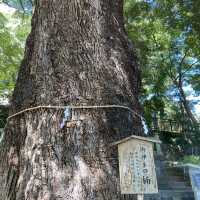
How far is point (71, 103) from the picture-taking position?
2648 millimetres

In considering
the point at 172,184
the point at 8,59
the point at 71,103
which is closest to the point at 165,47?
the point at 8,59

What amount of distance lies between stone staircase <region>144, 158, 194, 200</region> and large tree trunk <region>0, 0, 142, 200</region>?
11.8 ft

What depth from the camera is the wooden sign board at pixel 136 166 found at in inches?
89.5

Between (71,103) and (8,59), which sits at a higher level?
(8,59)

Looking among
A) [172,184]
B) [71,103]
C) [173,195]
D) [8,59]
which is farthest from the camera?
[8,59]

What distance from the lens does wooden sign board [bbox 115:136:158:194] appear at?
227 cm

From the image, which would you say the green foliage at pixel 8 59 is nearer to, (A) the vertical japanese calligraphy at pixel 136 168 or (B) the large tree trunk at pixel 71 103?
(B) the large tree trunk at pixel 71 103

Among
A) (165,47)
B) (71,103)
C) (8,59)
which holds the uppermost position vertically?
(165,47)

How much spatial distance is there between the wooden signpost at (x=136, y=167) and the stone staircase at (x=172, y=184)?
12.3 feet

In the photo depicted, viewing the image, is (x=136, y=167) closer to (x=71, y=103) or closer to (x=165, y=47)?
(x=71, y=103)

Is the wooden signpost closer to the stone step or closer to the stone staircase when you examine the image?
the stone staircase

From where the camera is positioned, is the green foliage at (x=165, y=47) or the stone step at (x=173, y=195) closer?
the stone step at (x=173, y=195)

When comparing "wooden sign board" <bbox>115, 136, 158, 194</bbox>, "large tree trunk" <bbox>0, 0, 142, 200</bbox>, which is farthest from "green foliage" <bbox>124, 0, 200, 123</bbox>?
"wooden sign board" <bbox>115, 136, 158, 194</bbox>

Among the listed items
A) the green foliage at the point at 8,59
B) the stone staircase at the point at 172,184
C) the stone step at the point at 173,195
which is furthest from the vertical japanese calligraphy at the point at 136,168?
the green foliage at the point at 8,59
